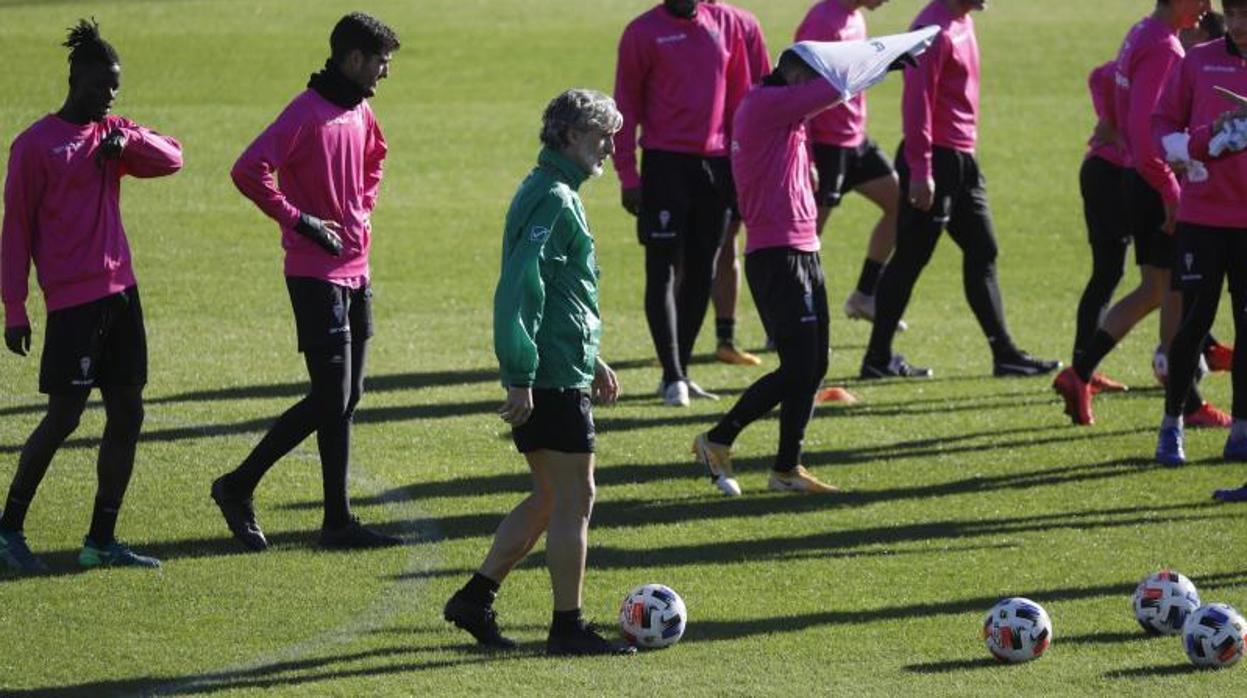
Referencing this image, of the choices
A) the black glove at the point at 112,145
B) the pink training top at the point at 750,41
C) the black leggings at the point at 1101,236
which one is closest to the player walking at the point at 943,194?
the black leggings at the point at 1101,236

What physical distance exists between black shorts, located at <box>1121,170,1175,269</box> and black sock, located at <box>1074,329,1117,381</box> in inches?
29.2

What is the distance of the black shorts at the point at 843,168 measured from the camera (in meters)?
13.9

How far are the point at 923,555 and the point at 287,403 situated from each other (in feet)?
→ 14.9

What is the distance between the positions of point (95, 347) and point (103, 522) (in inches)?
30.0

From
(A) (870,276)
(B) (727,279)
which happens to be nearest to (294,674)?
(B) (727,279)

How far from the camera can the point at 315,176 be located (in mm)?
9055

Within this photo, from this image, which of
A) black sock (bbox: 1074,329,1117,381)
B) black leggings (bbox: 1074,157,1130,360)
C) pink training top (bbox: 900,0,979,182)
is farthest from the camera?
black leggings (bbox: 1074,157,1130,360)

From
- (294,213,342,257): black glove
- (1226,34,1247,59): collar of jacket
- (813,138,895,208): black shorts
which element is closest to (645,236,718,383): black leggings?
(813,138,895,208): black shorts

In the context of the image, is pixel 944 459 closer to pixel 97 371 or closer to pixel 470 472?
pixel 470 472

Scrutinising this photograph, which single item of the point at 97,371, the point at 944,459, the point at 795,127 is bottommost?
the point at 944,459

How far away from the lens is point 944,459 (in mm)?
11367

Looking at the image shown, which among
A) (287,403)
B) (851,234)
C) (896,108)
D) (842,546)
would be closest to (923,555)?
(842,546)

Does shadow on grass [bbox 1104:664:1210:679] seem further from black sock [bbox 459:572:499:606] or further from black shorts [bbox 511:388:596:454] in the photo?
black sock [bbox 459:572:499:606]

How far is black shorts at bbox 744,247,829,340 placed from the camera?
10039 millimetres
